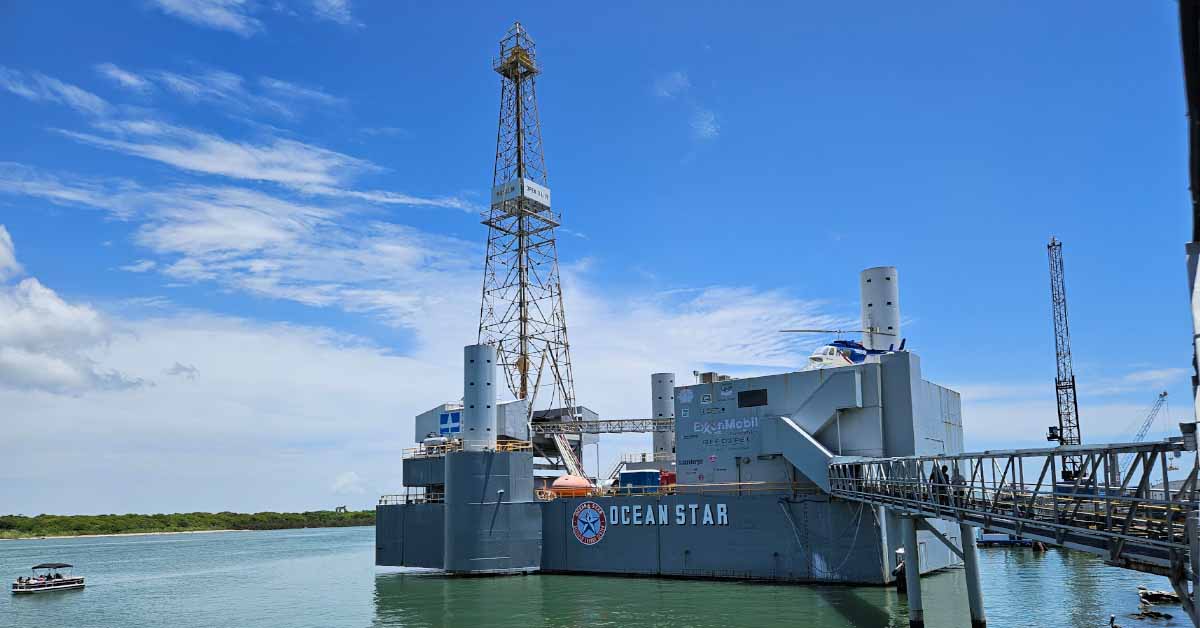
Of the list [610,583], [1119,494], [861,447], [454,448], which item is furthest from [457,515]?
[1119,494]

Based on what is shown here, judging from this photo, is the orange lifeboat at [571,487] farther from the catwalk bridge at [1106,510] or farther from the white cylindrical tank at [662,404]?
the catwalk bridge at [1106,510]

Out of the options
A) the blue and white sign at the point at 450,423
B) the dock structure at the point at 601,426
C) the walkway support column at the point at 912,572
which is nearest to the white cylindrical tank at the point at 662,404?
the dock structure at the point at 601,426

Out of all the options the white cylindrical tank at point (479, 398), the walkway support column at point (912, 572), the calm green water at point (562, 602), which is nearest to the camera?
the walkway support column at point (912, 572)

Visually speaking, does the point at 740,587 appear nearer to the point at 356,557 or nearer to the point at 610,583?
the point at 610,583

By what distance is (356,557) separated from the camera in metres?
→ 90.2

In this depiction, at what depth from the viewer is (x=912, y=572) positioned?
33.0 m

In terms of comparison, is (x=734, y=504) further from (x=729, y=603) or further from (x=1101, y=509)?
(x=1101, y=509)

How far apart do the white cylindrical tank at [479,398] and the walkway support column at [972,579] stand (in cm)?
2845

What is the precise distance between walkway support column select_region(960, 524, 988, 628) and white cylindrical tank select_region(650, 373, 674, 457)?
122 feet

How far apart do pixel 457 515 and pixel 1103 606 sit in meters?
34.0

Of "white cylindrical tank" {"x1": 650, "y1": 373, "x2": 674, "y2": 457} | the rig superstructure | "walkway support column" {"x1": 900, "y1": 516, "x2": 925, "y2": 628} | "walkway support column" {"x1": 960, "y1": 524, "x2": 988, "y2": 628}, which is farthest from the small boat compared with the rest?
"walkway support column" {"x1": 960, "y1": 524, "x2": 988, "y2": 628}

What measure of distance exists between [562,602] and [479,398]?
51.0ft

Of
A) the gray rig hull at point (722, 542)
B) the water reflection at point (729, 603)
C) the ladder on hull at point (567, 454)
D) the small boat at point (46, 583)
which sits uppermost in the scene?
the ladder on hull at point (567, 454)

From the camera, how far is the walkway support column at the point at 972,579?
32.4m
